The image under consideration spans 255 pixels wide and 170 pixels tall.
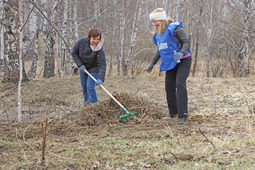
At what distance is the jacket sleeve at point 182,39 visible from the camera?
431 cm

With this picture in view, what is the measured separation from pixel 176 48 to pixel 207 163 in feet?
7.09

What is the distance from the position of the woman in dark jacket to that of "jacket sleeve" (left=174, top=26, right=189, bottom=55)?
1.57m

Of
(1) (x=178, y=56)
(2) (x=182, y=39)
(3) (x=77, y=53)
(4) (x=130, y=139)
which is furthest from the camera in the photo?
(3) (x=77, y=53)

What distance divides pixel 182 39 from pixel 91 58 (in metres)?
1.96

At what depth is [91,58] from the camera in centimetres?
544

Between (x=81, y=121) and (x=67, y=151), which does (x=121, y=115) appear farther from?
(x=67, y=151)

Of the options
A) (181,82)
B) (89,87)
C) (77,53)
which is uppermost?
(77,53)

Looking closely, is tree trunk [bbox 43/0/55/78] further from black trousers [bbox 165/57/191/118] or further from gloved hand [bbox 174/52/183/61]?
gloved hand [bbox 174/52/183/61]

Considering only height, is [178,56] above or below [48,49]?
below

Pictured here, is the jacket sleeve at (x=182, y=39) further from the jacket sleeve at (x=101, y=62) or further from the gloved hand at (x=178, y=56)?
the jacket sleeve at (x=101, y=62)

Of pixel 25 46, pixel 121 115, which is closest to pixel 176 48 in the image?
pixel 121 115

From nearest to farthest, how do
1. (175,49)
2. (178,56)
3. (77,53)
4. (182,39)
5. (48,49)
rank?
(178,56) < (182,39) < (175,49) < (77,53) < (48,49)

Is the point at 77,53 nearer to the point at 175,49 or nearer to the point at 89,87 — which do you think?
the point at 89,87

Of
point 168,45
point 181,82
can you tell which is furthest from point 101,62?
point 181,82
